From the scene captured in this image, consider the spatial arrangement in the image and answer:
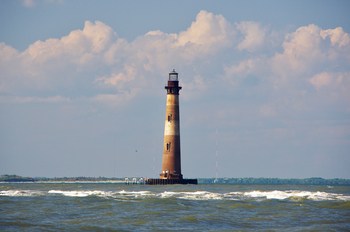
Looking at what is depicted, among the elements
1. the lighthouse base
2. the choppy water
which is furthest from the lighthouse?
the choppy water

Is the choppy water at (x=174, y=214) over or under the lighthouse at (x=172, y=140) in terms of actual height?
under

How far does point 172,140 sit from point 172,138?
A: 9.7 inches

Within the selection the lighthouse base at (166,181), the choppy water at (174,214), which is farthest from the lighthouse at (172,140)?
the choppy water at (174,214)

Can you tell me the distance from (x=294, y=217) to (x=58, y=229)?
15515 mm

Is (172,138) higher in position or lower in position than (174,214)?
higher

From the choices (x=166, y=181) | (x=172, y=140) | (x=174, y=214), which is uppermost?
(x=172, y=140)

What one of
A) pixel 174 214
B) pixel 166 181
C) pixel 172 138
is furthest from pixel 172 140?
pixel 174 214

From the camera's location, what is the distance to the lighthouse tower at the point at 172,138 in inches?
3526

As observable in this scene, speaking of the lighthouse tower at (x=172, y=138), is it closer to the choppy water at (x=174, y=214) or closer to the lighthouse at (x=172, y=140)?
the lighthouse at (x=172, y=140)

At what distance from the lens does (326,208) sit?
54.5 m

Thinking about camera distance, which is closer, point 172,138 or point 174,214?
point 174,214

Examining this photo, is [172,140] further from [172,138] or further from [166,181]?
[166,181]

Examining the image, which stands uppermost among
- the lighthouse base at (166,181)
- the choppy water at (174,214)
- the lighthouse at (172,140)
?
the lighthouse at (172,140)

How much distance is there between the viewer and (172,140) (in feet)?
293
